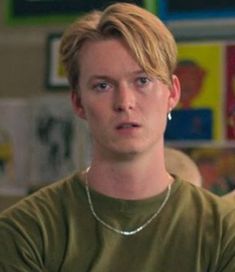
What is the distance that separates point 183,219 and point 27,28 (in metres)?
0.99

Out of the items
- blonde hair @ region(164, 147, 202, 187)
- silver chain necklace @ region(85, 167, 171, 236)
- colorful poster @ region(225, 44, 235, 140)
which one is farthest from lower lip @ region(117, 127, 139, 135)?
colorful poster @ region(225, 44, 235, 140)

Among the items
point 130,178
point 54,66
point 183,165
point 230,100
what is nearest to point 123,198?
point 130,178

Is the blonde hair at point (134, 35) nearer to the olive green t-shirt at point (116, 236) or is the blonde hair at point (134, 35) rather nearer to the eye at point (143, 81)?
the eye at point (143, 81)

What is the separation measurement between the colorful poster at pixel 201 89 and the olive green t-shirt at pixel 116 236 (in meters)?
0.67

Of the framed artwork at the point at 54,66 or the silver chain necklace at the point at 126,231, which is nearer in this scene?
the silver chain necklace at the point at 126,231

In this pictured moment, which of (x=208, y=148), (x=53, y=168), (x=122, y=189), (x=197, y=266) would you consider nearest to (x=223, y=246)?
(x=197, y=266)

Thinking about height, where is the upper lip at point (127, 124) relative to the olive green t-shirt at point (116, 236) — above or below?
above

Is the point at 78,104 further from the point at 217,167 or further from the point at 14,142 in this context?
the point at 14,142

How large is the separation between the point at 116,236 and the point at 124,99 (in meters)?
0.18

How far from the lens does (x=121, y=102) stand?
0.92m

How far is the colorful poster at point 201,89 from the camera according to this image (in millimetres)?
1642

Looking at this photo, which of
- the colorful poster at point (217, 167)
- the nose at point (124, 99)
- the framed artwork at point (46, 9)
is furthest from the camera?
the framed artwork at point (46, 9)

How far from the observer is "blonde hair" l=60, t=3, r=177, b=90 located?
934mm

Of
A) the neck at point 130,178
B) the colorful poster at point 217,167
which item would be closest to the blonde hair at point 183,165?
the colorful poster at point 217,167
